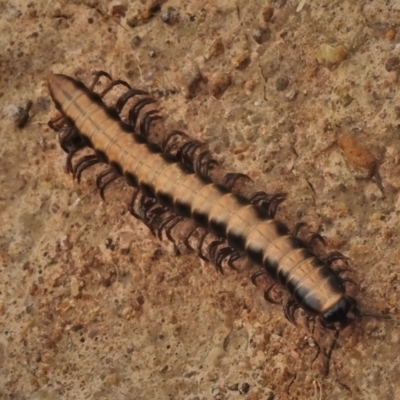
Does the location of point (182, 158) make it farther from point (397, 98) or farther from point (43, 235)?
point (397, 98)

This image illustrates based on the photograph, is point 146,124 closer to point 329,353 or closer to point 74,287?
point 74,287

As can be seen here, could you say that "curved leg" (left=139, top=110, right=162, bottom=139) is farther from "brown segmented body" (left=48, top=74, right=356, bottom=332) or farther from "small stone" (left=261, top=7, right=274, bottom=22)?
"small stone" (left=261, top=7, right=274, bottom=22)

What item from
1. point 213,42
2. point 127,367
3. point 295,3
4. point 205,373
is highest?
point 295,3

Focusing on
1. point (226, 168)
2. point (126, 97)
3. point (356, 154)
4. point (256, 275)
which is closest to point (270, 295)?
point (256, 275)

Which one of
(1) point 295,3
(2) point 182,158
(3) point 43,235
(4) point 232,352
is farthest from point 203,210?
(1) point 295,3

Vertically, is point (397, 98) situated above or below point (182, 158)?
above

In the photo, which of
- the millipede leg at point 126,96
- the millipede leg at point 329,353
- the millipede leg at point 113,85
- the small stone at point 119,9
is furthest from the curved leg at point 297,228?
the small stone at point 119,9

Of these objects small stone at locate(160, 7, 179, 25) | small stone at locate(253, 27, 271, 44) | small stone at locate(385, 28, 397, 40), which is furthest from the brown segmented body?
small stone at locate(385, 28, 397, 40)
